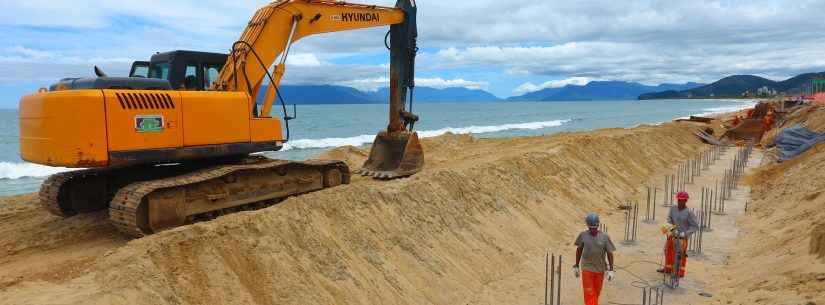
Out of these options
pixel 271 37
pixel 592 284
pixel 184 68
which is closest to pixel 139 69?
pixel 184 68

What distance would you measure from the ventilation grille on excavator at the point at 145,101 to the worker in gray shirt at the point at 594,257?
594cm

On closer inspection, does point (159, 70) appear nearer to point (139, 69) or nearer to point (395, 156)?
point (139, 69)

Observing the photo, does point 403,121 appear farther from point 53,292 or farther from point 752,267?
point 53,292

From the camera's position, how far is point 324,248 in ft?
25.0

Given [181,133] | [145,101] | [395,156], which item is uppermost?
[145,101]

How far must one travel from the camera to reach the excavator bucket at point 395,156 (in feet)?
40.1

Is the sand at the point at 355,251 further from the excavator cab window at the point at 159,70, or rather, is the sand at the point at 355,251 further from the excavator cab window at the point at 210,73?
the excavator cab window at the point at 210,73

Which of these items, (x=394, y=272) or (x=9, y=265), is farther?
(x=394, y=272)

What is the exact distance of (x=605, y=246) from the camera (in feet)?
23.4

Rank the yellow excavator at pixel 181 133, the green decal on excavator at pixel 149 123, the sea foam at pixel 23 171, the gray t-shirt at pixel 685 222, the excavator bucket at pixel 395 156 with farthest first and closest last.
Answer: the sea foam at pixel 23 171, the excavator bucket at pixel 395 156, the gray t-shirt at pixel 685 222, the green decal on excavator at pixel 149 123, the yellow excavator at pixel 181 133

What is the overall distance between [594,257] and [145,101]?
20.7ft

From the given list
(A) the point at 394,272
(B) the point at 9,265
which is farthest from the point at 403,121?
(B) the point at 9,265

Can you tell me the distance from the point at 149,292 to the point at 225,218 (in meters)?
1.82

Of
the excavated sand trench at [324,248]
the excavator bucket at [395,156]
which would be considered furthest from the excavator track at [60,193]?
the excavator bucket at [395,156]
